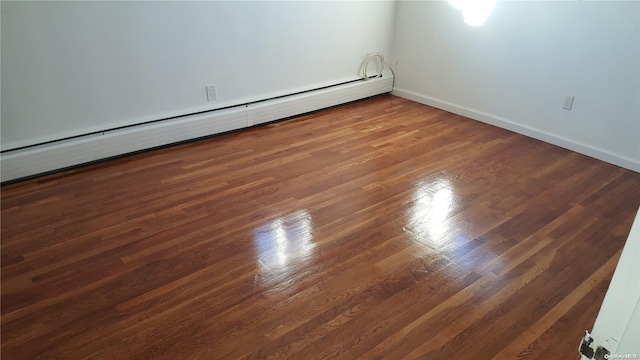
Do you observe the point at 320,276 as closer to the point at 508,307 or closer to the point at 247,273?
the point at 247,273

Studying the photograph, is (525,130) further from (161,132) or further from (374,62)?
(161,132)

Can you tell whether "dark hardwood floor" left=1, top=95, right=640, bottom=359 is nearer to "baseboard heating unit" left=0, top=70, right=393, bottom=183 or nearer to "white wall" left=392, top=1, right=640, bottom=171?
"baseboard heating unit" left=0, top=70, right=393, bottom=183

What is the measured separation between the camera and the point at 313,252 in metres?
2.35

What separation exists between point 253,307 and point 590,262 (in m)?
1.72

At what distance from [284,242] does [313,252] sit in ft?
0.58

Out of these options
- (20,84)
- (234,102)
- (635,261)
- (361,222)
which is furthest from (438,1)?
(635,261)

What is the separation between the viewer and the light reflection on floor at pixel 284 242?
7.41ft

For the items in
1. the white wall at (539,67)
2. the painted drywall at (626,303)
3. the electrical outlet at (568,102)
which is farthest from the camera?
the electrical outlet at (568,102)

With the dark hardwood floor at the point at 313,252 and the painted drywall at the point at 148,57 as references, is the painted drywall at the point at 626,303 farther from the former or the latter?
the painted drywall at the point at 148,57

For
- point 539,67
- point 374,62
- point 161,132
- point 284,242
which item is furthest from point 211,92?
point 539,67

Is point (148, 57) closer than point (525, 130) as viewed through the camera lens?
Yes

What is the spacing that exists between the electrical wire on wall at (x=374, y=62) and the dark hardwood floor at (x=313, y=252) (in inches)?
54.1

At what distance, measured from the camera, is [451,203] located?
2.85 m

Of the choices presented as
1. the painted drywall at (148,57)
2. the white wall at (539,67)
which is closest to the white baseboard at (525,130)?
the white wall at (539,67)
